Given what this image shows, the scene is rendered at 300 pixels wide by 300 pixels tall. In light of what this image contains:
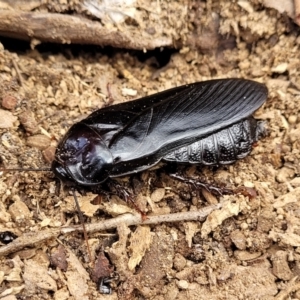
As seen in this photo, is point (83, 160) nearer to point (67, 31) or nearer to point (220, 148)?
point (220, 148)

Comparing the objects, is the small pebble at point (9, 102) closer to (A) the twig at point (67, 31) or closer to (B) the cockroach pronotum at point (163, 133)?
(B) the cockroach pronotum at point (163, 133)

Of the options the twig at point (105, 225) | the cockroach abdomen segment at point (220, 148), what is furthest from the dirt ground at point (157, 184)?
the cockroach abdomen segment at point (220, 148)

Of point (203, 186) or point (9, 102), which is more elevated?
point (9, 102)

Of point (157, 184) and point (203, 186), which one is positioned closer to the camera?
point (203, 186)

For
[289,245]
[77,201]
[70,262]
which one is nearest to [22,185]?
[77,201]

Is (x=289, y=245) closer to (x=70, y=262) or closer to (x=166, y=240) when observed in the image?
(x=166, y=240)

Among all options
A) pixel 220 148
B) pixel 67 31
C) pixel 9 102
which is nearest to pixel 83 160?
pixel 9 102
